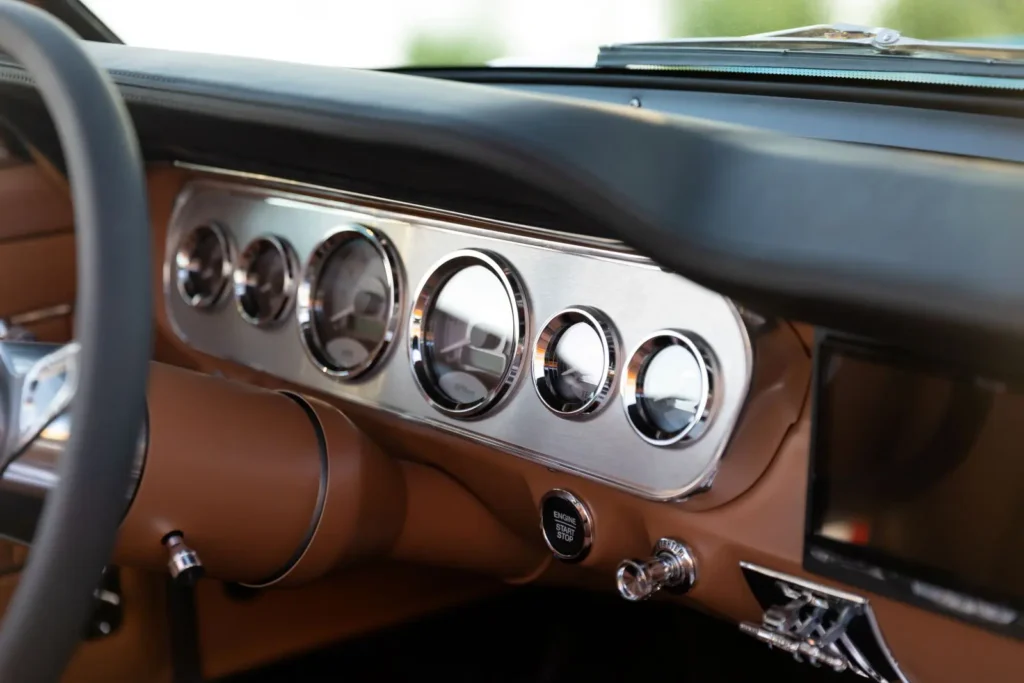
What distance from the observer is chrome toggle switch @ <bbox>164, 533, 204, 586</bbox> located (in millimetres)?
1067

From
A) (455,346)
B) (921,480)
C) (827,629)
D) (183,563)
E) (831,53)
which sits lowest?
(183,563)

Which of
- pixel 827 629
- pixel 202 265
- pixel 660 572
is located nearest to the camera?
pixel 827 629

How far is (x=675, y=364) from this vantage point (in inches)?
40.9

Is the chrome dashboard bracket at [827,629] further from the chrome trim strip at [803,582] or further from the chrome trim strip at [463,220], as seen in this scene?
the chrome trim strip at [463,220]

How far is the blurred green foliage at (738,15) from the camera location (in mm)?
1295

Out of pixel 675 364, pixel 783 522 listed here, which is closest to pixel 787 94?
pixel 675 364

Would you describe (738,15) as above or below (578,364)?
above

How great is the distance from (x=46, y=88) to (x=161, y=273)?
3.22ft

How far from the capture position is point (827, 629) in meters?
1.02

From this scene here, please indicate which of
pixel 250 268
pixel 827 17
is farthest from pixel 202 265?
pixel 827 17

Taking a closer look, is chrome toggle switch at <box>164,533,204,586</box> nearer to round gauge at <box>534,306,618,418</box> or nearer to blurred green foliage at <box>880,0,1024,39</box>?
round gauge at <box>534,306,618,418</box>

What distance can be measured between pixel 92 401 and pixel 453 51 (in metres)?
1.35

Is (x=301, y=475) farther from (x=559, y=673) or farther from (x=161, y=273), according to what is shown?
(x=559, y=673)

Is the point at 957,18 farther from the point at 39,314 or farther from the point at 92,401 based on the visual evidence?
the point at 39,314
